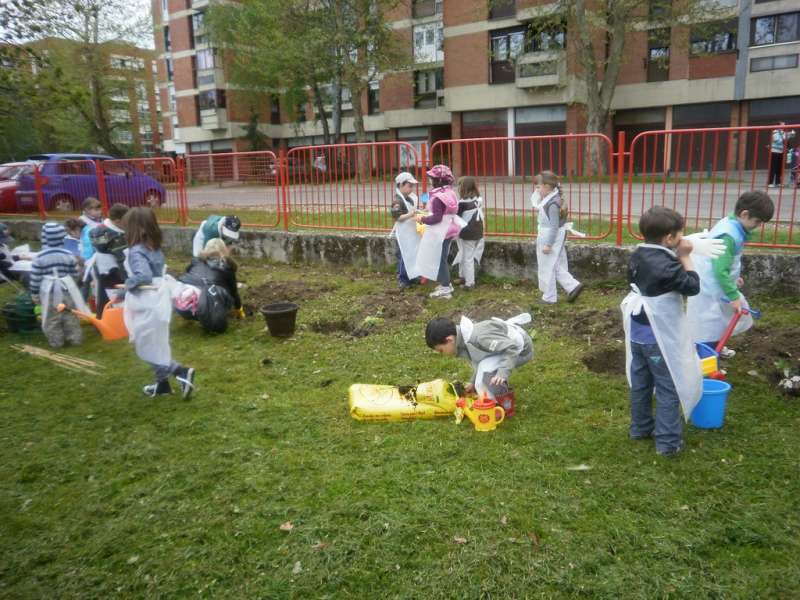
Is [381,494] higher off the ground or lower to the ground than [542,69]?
lower

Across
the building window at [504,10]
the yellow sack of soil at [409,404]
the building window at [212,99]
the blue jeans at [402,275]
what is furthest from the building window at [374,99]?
the yellow sack of soil at [409,404]

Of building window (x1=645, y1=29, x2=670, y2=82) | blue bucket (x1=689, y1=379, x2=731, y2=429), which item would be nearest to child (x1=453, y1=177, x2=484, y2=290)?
blue bucket (x1=689, y1=379, x2=731, y2=429)

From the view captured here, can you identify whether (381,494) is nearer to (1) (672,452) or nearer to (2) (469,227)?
(1) (672,452)

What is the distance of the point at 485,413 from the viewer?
3.97m

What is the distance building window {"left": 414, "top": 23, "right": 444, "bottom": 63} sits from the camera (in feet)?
108

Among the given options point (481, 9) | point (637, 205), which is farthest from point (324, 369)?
point (481, 9)

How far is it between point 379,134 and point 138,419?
35.3m

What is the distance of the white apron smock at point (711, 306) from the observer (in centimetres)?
436

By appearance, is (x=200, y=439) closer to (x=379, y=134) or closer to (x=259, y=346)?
(x=259, y=346)

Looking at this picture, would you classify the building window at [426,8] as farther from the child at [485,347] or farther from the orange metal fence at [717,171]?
the child at [485,347]

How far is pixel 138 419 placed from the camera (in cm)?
454

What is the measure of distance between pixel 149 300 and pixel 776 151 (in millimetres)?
6588

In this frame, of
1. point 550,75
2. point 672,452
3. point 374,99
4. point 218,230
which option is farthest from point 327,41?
point 672,452

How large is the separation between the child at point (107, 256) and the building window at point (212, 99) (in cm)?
3718
